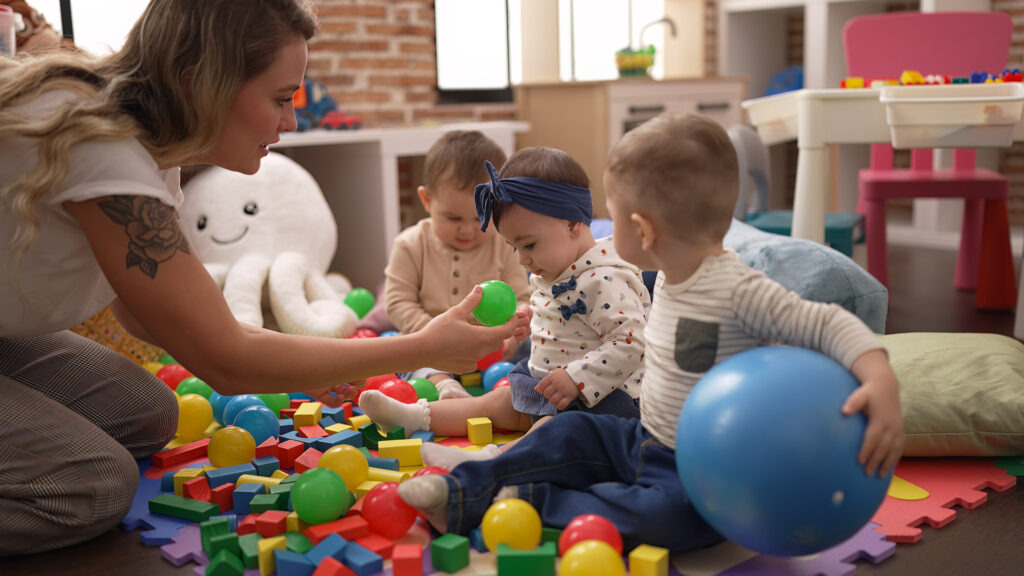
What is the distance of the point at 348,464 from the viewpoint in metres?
1.76

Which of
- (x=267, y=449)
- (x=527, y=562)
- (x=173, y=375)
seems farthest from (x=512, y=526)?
(x=173, y=375)

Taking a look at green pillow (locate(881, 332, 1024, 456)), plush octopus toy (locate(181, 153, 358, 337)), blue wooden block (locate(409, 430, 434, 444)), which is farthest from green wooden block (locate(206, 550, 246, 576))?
plush octopus toy (locate(181, 153, 358, 337))

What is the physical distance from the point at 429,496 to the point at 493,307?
1.78 ft

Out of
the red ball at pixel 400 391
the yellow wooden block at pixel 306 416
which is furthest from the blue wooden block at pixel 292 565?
the red ball at pixel 400 391

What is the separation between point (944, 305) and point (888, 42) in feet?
3.73

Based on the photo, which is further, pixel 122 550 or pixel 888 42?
pixel 888 42

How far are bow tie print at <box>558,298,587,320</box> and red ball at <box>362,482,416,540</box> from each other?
56 centimetres

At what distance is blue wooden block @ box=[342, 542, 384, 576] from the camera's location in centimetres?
144

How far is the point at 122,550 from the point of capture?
1607 millimetres

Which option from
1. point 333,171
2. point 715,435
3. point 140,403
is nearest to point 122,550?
point 140,403

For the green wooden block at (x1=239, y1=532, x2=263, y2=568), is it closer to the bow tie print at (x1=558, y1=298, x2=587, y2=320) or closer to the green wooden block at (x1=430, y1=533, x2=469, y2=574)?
the green wooden block at (x1=430, y1=533, x2=469, y2=574)

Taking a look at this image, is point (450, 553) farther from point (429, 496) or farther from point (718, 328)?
point (718, 328)

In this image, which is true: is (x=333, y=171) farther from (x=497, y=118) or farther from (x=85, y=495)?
(x=85, y=495)

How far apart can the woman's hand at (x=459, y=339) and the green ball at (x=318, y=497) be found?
269 millimetres
